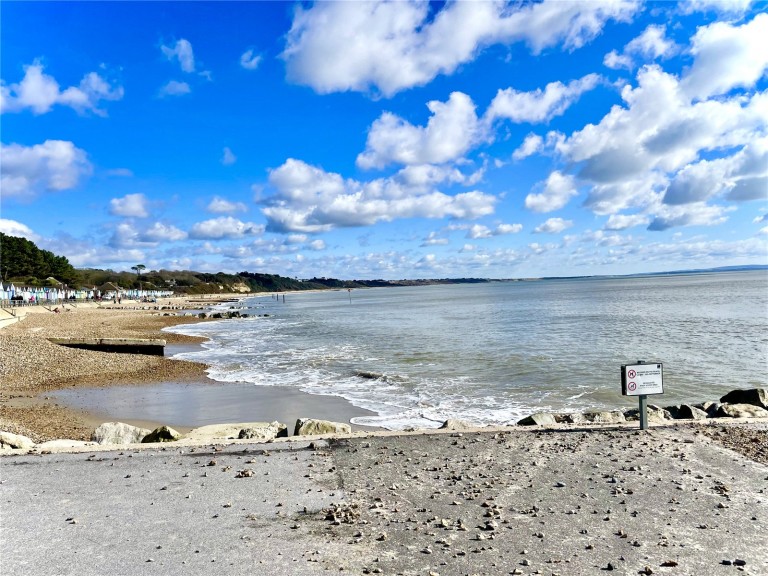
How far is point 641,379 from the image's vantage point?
967 cm

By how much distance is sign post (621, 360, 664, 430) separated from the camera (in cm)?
961

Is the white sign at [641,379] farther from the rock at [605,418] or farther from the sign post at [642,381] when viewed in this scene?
the rock at [605,418]

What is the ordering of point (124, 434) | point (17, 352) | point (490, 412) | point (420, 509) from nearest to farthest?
point (420, 509), point (124, 434), point (490, 412), point (17, 352)

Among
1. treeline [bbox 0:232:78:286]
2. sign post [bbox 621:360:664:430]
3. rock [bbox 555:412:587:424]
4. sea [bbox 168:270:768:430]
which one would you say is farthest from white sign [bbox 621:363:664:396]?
treeline [bbox 0:232:78:286]

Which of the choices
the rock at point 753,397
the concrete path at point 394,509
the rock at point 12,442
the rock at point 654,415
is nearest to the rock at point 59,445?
the rock at point 12,442

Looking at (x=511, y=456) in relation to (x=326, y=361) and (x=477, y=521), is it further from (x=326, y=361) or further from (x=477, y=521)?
(x=326, y=361)

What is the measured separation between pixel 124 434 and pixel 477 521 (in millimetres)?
8185

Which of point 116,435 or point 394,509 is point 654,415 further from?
point 116,435

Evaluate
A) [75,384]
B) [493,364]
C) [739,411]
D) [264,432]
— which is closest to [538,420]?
[739,411]

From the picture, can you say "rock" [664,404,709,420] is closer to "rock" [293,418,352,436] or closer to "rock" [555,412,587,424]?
"rock" [555,412,587,424]

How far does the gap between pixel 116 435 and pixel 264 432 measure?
10.5ft

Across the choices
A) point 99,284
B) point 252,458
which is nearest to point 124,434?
point 252,458

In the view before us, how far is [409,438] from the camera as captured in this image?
31.0ft

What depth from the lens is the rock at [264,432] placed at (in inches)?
401
